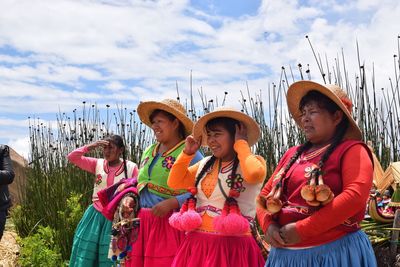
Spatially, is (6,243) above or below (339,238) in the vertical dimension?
below

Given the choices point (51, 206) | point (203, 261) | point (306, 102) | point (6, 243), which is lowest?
point (6, 243)

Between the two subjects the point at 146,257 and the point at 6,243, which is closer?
the point at 146,257

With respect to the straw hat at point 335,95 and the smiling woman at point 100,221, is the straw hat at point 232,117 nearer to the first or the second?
the straw hat at point 335,95

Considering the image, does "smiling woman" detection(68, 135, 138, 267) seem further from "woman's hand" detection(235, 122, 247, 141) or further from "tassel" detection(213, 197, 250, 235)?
"tassel" detection(213, 197, 250, 235)

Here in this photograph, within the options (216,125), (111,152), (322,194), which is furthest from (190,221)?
(111,152)

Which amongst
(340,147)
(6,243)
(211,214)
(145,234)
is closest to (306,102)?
(340,147)

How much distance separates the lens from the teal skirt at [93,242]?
456 cm

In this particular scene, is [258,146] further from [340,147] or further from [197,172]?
[340,147]

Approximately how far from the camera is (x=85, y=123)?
8.07 m

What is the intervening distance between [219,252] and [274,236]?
0.61 meters

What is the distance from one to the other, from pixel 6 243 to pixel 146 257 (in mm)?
5575

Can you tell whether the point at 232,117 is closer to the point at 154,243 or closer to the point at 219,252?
the point at 219,252

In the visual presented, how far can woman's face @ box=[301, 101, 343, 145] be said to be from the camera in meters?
2.46

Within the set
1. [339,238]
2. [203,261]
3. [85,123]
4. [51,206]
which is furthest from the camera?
[85,123]
